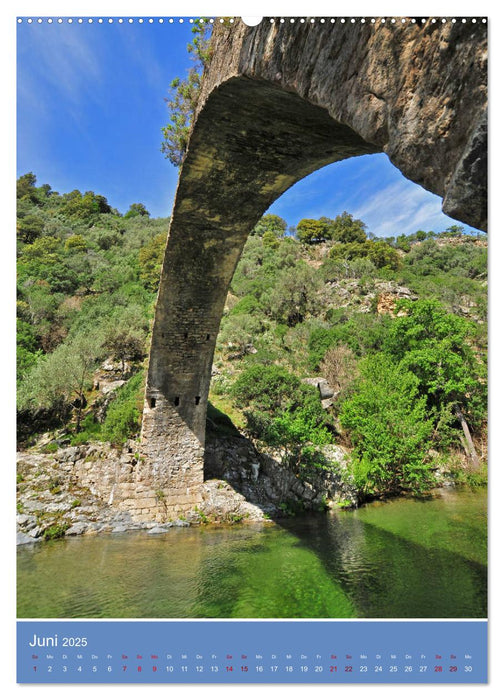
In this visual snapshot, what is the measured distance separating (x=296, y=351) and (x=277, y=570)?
15732 mm

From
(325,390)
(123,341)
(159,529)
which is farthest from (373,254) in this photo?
(159,529)

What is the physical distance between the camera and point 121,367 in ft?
56.1

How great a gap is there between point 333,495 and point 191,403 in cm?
510

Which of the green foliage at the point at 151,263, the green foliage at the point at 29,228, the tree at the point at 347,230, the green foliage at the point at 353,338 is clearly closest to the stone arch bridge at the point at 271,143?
the green foliage at the point at 353,338

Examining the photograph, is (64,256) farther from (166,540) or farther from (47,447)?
(166,540)

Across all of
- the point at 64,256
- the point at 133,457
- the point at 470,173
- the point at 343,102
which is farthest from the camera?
the point at 64,256

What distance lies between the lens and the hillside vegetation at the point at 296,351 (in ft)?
41.3

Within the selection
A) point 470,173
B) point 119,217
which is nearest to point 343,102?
point 470,173

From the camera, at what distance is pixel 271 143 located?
14.8 ft

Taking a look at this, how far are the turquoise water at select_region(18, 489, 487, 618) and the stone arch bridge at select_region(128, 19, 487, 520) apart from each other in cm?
258

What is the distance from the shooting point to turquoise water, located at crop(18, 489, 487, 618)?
17.0ft

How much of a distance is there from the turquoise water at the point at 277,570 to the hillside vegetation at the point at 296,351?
296 cm

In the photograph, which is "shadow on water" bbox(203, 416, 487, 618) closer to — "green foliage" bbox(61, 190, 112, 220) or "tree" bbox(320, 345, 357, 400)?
"tree" bbox(320, 345, 357, 400)

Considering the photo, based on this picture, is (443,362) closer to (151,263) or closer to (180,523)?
(180,523)
